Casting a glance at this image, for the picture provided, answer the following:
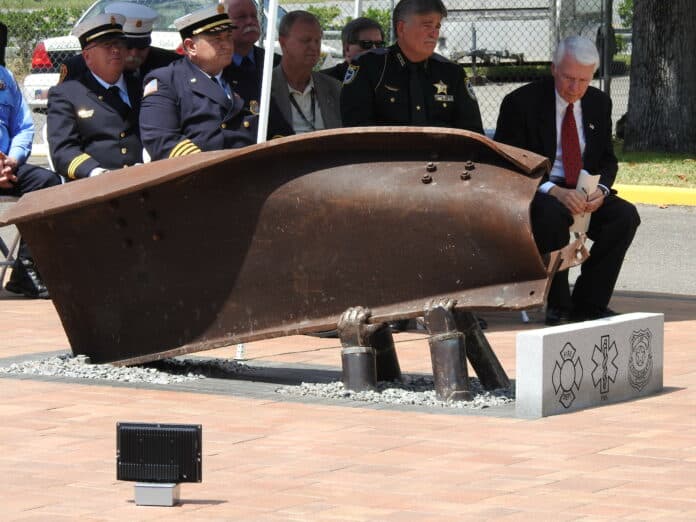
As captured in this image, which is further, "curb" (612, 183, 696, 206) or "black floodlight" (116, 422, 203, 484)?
"curb" (612, 183, 696, 206)

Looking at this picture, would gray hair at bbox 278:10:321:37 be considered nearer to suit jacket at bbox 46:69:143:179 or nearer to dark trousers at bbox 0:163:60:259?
suit jacket at bbox 46:69:143:179

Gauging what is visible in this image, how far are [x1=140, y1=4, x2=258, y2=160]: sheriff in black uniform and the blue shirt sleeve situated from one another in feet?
8.49

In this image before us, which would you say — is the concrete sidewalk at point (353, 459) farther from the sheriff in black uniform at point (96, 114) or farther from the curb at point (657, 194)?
the curb at point (657, 194)

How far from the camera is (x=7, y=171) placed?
9789 mm

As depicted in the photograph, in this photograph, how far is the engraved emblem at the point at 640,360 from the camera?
665 cm

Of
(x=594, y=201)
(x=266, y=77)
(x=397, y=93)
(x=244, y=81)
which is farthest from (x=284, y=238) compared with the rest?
(x=594, y=201)

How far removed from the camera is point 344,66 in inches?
424

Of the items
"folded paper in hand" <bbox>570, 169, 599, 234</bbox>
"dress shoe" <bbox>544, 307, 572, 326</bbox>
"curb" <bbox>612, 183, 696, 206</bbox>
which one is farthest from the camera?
"curb" <bbox>612, 183, 696, 206</bbox>

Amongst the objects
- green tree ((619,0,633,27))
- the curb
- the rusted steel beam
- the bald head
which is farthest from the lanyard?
green tree ((619,0,633,27))

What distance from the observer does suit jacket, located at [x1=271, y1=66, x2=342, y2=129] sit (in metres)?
8.93

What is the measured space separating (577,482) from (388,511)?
69 cm

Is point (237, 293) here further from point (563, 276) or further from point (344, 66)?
point (344, 66)

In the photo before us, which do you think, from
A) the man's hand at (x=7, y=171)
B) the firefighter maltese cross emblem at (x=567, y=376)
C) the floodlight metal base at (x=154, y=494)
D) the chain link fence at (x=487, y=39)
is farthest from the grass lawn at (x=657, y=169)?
the floodlight metal base at (x=154, y=494)

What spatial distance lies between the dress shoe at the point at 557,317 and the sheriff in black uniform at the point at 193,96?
2.28m
